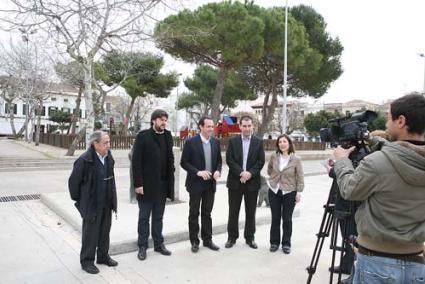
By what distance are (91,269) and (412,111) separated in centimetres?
338

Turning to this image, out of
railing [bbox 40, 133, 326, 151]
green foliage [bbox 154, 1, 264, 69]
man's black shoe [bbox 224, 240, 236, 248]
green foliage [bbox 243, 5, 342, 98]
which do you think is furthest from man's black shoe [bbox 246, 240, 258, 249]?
railing [bbox 40, 133, 326, 151]

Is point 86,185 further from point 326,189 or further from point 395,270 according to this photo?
point 326,189

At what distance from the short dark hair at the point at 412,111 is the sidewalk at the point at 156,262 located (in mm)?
2460

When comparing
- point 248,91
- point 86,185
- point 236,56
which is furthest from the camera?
point 248,91

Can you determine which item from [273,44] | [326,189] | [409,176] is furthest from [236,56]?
[409,176]

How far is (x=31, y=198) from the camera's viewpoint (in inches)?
318

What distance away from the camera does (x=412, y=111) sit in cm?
185

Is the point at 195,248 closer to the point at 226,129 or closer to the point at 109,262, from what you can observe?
the point at 109,262

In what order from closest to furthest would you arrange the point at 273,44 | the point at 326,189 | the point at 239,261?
the point at 239,261 → the point at 326,189 → the point at 273,44

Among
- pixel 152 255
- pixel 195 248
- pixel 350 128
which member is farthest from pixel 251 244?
pixel 350 128

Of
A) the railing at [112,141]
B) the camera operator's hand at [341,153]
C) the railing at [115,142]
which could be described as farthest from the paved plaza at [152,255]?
the railing at [112,141]

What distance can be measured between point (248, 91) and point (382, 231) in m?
30.2

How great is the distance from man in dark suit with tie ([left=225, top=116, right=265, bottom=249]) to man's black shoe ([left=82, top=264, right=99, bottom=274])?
65.2 inches

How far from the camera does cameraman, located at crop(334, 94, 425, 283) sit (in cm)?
183
